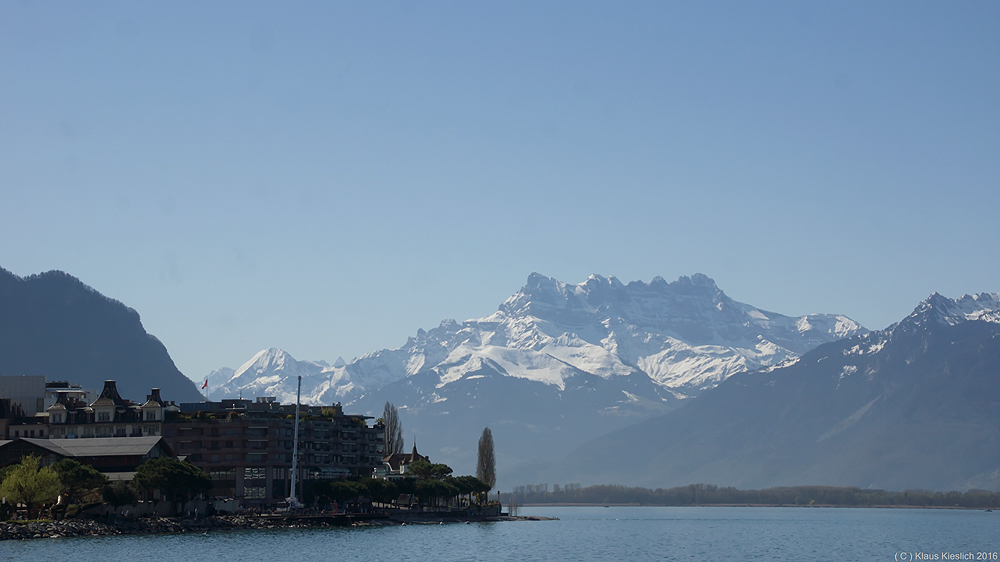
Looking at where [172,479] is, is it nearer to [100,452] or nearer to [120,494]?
[120,494]

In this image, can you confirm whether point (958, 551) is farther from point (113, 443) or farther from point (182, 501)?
point (113, 443)

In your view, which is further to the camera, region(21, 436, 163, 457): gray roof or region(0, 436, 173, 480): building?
region(21, 436, 163, 457): gray roof

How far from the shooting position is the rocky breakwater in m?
147

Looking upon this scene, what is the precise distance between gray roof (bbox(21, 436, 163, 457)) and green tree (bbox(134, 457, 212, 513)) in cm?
704

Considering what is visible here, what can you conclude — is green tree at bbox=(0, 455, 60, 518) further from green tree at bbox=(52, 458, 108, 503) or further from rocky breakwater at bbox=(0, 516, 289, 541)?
rocky breakwater at bbox=(0, 516, 289, 541)

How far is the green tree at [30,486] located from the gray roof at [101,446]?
19.0m

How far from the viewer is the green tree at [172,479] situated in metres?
172

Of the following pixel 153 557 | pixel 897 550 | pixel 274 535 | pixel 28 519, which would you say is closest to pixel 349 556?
pixel 153 557

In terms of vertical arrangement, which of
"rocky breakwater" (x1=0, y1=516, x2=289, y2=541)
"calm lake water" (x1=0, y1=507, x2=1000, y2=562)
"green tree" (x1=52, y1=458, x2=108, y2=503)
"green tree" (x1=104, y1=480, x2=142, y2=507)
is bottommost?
"calm lake water" (x1=0, y1=507, x2=1000, y2=562)

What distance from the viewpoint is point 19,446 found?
584 ft

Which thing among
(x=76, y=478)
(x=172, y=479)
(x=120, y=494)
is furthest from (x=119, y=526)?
(x=172, y=479)

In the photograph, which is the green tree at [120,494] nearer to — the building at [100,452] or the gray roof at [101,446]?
the building at [100,452]

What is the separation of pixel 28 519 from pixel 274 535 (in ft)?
107

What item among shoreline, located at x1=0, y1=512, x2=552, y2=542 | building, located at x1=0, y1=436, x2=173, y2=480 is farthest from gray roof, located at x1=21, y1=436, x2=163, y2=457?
shoreline, located at x1=0, y1=512, x2=552, y2=542
